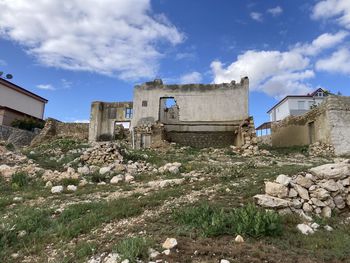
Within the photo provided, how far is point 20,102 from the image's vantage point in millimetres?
32969

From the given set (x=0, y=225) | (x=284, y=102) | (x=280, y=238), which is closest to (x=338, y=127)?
(x=280, y=238)

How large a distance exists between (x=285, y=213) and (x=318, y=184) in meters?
1.42

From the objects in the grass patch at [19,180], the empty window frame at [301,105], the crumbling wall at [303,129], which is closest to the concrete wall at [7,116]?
the grass patch at [19,180]

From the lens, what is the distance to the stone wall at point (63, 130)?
2819 cm

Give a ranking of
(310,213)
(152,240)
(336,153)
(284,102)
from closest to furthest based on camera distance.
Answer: (152,240) < (310,213) < (336,153) < (284,102)

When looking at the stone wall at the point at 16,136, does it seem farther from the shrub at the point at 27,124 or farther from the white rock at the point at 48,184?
the white rock at the point at 48,184

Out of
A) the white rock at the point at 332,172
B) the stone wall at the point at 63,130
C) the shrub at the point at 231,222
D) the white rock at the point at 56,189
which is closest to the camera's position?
the shrub at the point at 231,222

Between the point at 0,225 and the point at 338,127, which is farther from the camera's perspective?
the point at 338,127

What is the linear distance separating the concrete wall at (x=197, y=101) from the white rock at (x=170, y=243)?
1655 cm

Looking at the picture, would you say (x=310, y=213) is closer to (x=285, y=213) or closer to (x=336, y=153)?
(x=285, y=213)

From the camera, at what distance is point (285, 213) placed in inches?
238

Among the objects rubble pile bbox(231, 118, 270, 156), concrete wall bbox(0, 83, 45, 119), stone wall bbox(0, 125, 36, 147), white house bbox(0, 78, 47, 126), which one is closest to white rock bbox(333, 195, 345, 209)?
rubble pile bbox(231, 118, 270, 156)

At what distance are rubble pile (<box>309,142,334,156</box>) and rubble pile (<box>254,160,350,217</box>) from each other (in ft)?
30.1

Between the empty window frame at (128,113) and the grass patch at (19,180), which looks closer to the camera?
the grass patch at (19,180)
